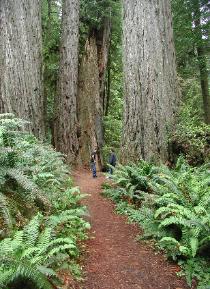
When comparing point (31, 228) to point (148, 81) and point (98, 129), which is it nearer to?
point (148, 81)

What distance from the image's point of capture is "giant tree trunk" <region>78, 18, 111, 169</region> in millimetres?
17156

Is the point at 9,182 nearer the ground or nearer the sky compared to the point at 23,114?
nearer the ground

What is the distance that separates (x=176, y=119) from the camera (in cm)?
1012

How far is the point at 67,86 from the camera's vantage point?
595 inches

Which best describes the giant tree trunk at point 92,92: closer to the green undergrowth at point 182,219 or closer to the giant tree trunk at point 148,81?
the giant tree trunk at point 148,81

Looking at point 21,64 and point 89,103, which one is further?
point 89,103

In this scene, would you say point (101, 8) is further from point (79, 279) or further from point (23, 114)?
point (79, 279)

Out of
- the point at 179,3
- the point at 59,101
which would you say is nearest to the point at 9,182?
the point at 59,101

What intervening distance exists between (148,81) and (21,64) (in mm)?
3847

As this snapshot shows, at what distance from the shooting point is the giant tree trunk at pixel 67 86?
15.1m

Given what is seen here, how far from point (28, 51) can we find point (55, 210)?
6.56 m

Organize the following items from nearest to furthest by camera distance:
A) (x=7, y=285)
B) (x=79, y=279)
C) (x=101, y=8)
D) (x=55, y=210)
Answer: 1. (x=7, y=285)
2. (x=79, y=279)
3. (x=55, y=210)
4. (x=101, y=8)

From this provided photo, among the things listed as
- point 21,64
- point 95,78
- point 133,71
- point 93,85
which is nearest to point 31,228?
point 133,71

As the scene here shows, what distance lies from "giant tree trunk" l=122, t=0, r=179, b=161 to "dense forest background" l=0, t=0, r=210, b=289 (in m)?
0.03
